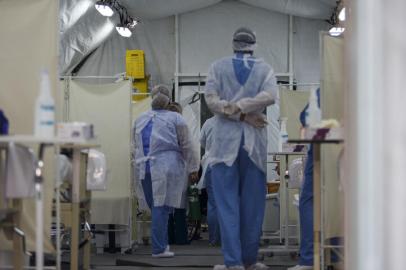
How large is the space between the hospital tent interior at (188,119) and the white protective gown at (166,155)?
0.25m

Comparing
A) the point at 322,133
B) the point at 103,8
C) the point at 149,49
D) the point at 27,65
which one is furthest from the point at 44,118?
the point at 149,49

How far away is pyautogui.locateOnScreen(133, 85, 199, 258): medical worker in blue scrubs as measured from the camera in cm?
561

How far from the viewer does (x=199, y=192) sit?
304 inches

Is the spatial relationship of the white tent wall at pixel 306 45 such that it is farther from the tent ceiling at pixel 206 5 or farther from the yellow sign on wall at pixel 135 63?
the yellow sign on wall at pixel 135 63

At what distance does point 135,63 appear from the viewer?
9984mm

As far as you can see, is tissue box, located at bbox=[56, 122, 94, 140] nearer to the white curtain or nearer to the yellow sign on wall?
the white curtain

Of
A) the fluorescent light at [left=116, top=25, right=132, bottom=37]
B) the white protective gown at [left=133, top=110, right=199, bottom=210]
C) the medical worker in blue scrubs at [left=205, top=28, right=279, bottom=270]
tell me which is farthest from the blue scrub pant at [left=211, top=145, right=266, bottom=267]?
the fluorescent light at [left=116, top=25, right=132, bottom=37]

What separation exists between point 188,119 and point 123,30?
164 cm

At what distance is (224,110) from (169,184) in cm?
175

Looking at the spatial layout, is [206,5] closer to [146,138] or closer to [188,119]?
[188,119]

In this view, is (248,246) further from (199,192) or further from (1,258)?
(199,192)

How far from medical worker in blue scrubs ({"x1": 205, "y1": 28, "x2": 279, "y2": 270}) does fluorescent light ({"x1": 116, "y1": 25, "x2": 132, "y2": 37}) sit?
5.39 metres

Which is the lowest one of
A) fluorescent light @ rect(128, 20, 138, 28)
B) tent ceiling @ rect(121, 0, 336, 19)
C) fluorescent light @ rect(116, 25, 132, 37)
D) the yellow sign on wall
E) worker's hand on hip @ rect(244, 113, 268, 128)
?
worker's hand on hip @ rect(244, 113, 268, 128)
